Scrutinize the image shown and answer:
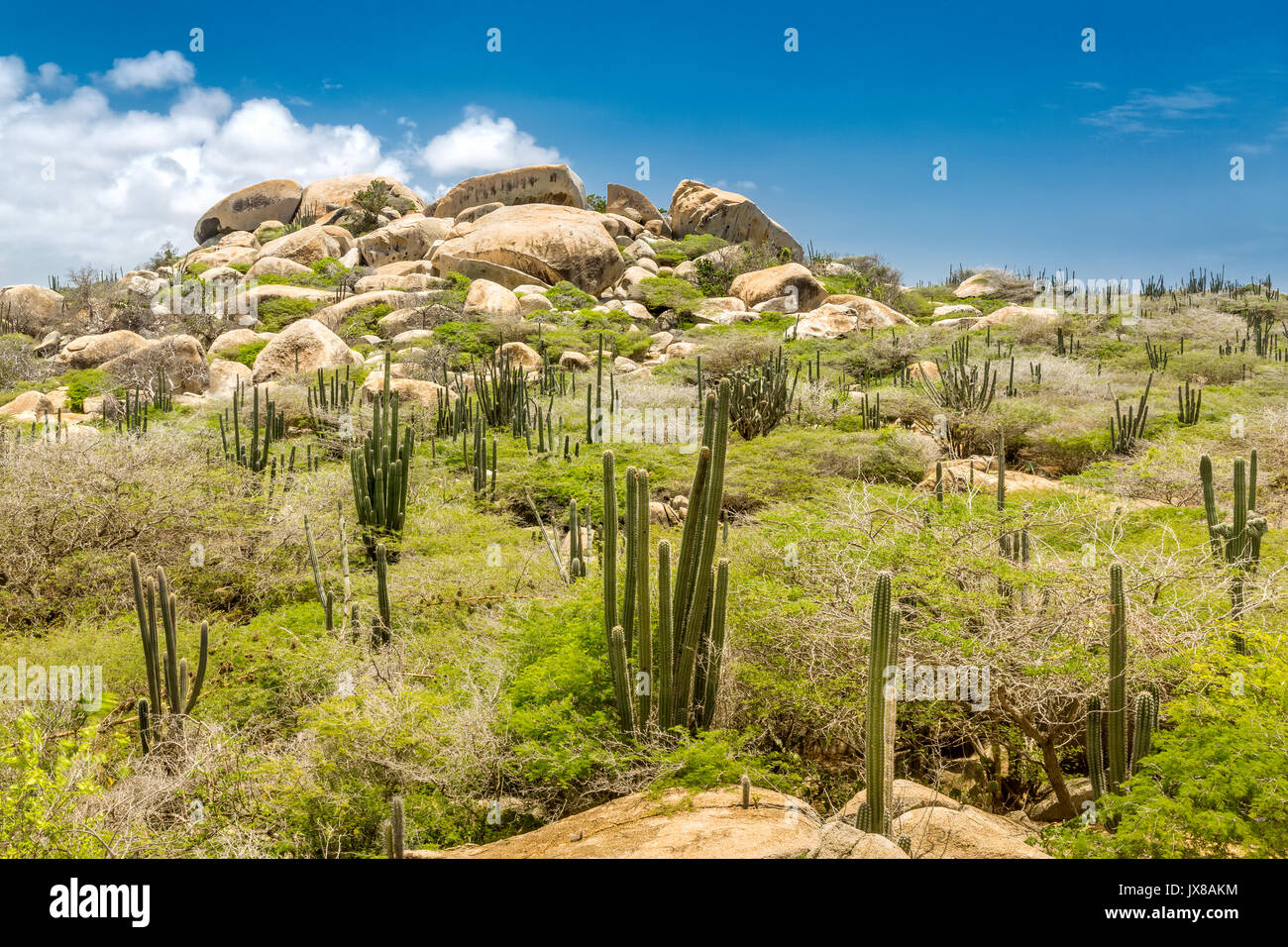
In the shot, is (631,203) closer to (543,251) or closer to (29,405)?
(543,251)

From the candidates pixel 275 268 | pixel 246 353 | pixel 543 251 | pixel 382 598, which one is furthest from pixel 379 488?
pixel 275 268

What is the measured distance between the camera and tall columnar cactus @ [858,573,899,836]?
3.01 meters

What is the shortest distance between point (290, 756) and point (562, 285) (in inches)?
1118

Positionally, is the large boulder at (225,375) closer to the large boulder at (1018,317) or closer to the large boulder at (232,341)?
the large boulder at (232,341)

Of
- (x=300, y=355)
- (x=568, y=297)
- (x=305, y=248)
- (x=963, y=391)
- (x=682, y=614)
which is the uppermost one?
(x=305, y=248)

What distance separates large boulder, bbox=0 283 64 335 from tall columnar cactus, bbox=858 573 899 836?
122 feet

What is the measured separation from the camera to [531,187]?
148 feet

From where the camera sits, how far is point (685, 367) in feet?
64.9

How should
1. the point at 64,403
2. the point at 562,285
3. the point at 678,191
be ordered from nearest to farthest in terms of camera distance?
1. the point at 64,403
2. the point at 562,285
3. the point at 678,191

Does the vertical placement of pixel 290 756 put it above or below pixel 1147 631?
below

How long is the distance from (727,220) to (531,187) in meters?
11.3
